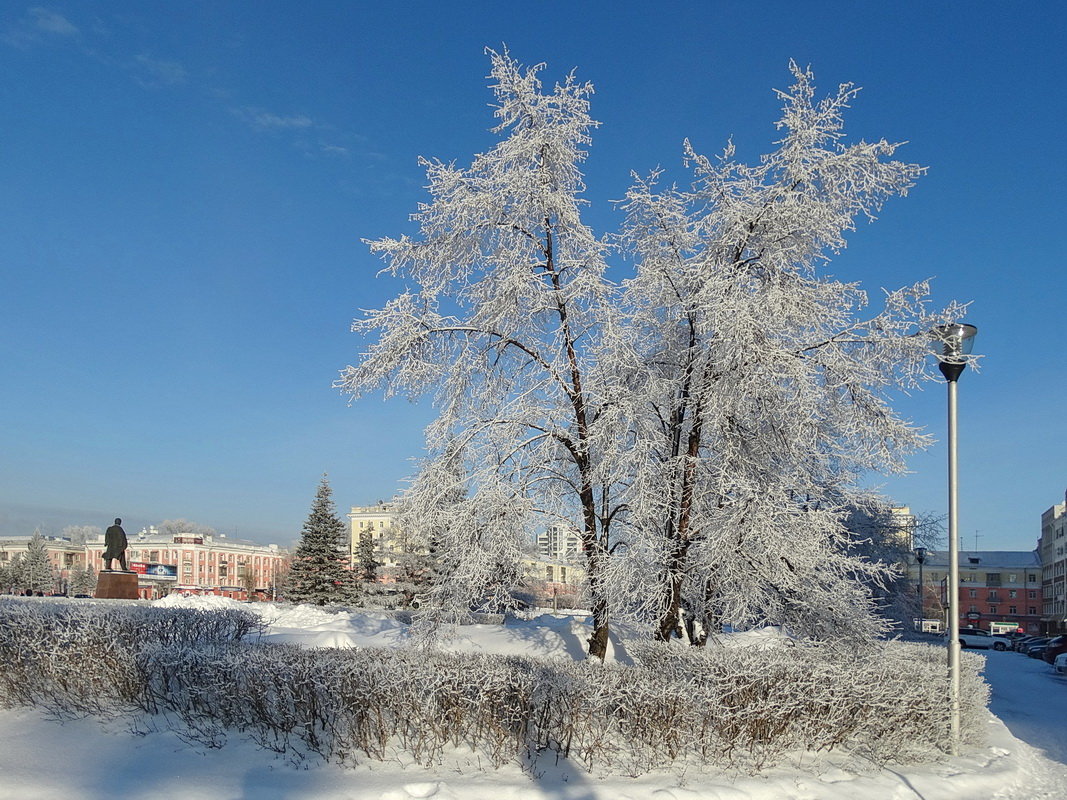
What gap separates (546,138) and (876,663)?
25.4 feet

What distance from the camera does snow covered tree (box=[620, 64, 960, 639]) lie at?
9.95 m

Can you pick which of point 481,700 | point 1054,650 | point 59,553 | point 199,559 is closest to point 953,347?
point 481,700

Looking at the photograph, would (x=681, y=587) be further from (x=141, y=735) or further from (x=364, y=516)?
(x=364, y=516)

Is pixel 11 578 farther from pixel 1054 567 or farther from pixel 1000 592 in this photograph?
pixel 1000 592

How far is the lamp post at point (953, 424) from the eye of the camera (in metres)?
9.06

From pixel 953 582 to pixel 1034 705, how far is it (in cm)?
1014

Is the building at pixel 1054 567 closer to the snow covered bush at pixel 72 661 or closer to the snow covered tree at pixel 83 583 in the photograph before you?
the snow covered bush at pixel 72 661

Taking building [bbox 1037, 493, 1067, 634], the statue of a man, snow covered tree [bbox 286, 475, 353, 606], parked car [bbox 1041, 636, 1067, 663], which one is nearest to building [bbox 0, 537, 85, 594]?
snow covered tree [bbox 286, 475, 353, 606]

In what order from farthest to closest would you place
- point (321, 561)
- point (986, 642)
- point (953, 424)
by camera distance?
point (986, 642)
point (321, 561)
point (953, 424)

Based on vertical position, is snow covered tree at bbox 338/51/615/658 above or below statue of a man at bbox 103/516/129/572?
above

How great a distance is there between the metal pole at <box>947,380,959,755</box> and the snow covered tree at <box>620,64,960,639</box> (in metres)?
0.98

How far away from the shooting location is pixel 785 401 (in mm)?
10172

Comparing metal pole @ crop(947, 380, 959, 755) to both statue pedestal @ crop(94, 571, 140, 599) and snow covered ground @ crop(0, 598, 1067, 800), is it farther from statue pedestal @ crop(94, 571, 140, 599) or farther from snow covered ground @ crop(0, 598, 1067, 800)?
statue pedestal @ crop(94, 571, 140, 599)

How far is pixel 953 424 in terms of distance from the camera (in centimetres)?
937
